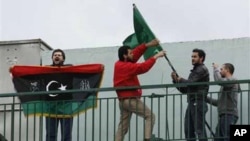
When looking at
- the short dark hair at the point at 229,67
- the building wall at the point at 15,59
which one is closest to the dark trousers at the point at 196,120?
the short dark hair at the point at 229,67

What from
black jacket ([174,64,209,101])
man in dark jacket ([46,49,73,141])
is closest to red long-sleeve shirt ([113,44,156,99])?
black jacket ([174,64,209,101])

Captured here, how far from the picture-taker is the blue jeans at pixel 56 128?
1759cm

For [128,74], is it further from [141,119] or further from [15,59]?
[15,59]

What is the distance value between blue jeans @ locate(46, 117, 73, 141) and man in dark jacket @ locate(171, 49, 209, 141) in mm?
1960

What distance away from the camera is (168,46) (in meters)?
19.4

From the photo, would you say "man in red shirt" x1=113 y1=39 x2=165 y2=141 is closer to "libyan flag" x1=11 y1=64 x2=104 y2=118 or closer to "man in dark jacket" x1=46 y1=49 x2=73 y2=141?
"libyan flag" x1=11 y1=64 x2=104 y2=118

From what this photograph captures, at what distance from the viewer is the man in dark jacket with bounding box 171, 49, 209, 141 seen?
17.1 metres

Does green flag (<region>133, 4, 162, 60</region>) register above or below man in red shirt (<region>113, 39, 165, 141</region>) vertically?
above

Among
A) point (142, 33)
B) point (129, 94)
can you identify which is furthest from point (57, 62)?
point (129, 94)

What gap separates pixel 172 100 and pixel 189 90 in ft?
5.82

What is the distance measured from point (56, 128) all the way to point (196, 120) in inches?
94.9

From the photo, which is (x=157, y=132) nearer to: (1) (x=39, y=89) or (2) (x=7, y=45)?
(1) (x=39, y=89)

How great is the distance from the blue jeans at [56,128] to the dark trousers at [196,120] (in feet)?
6.56

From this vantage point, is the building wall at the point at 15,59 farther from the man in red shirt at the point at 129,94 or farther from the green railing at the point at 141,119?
the man in red shirt at the point at 129,94
